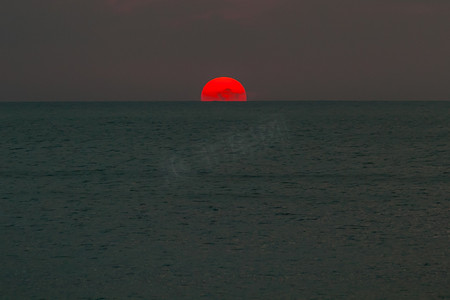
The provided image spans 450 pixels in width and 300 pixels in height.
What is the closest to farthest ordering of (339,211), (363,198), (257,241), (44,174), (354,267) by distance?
(354,267) → (257,241) → (339,211) → (363,198) → (44,174)

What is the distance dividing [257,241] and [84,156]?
37866mm

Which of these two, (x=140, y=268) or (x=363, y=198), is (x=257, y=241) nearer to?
(x=140, y=268)

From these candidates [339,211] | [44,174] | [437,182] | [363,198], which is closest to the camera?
[339,211]

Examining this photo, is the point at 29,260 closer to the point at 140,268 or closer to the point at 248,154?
the point at 140,268

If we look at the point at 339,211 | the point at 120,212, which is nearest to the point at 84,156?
the point at 120,212

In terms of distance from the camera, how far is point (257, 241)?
63.4ft

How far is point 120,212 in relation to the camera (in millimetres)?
24828

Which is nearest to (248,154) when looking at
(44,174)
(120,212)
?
(44,174)

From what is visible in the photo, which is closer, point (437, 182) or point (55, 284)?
point (55, 284)

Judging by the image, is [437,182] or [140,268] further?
[437,182]

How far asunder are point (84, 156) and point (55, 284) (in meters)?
40.6

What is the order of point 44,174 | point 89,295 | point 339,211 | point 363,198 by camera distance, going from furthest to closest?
point 44,174
point 363,198
point 339,211
point 89,295

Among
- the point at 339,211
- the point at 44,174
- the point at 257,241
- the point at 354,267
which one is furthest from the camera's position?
the point at 44,174

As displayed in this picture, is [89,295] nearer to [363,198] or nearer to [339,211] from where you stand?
[339,211]
